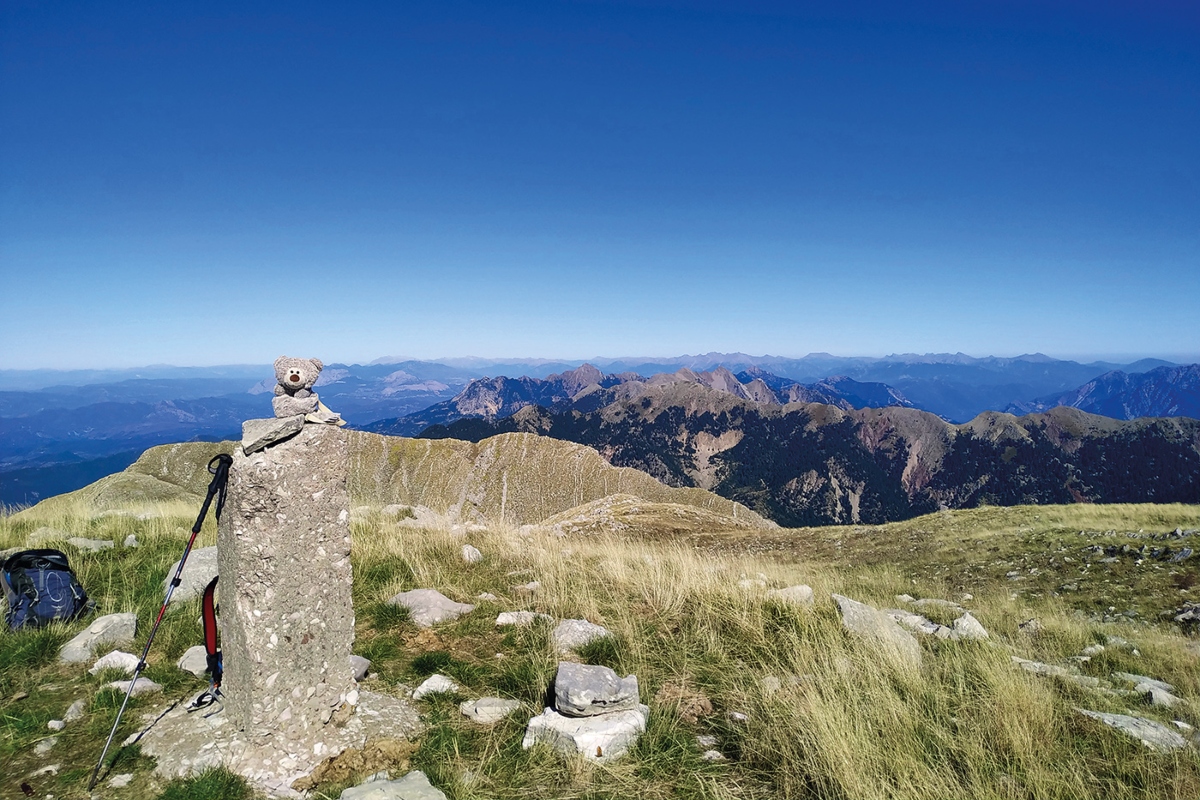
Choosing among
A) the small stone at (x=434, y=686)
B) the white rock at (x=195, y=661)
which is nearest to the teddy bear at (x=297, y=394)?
the small stone at (x=434, y=686)

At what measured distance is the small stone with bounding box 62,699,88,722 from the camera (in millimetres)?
5191

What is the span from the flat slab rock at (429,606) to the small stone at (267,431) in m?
4.08

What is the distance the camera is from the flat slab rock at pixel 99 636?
6.31m

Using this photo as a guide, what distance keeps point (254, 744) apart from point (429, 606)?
3.29 m

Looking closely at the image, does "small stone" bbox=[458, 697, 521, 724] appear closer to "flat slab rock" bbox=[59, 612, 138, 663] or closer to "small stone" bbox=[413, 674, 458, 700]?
"small stone" bbox=[413, 674, 458, 700]

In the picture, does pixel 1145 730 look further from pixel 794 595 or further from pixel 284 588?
pixel 284 588

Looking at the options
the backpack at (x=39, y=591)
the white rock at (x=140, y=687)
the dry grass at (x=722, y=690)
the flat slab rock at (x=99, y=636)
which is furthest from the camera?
the backpack at (x=39, y=591)

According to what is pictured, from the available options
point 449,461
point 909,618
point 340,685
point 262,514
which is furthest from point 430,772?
point 449,461

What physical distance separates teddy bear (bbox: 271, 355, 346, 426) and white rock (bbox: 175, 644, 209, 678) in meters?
3.38

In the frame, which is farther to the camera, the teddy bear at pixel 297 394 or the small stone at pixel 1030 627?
the small stone at pixel 1030 627

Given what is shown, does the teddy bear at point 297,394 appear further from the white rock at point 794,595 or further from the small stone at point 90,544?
the small stone at point 90,544

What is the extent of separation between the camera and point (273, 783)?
4.48m

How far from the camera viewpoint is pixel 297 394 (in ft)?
16.2

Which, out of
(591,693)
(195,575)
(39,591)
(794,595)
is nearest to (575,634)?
(591,693)
